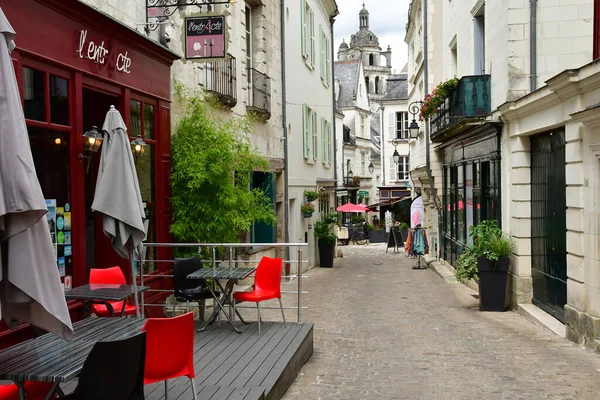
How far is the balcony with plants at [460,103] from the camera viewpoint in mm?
12391

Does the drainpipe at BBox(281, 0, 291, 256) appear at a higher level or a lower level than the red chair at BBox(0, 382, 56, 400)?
higher

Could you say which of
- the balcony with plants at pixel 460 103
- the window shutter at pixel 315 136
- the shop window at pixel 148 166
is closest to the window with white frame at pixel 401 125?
the window shutter at pixel 315 136

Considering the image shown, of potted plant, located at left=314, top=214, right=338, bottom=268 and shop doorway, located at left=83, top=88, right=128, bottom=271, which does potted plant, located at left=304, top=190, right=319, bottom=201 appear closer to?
potted plant, located at left=314, top=214, right=338, bottom=268

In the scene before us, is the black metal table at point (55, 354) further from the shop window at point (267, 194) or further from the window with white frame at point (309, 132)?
the window with white frame at point (309, 132)

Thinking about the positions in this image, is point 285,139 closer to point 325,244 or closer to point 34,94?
point 325,244

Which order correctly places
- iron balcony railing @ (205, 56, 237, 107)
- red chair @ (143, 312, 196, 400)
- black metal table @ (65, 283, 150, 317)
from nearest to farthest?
red chair @ (143, 312, 196, 400) → black metal table @ (65, 283, 150, 317) → iron balcony railing @ (205, 56, 237, 107)

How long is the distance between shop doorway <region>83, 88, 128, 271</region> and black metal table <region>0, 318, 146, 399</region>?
Result: 10.9 ft

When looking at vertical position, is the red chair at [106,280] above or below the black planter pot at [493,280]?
above

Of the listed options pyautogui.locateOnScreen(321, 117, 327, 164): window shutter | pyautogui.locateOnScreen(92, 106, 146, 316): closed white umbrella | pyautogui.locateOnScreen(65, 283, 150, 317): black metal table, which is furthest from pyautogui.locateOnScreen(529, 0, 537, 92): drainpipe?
pyautogui.locateOnScreen(321, 117, 327, 164): window shutter

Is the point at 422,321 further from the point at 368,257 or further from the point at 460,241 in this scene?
the point at 368,257

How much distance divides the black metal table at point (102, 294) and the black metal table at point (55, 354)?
74 cm

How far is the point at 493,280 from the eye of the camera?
1095 centimetres

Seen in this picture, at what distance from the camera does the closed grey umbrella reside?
3037mm

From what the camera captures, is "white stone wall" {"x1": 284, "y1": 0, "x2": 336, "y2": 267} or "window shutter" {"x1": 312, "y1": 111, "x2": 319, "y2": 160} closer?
"white stone wall" {"x1": 284, "y1": 0, "x2": 336, "y2": 267}
